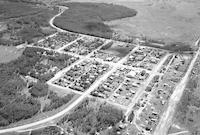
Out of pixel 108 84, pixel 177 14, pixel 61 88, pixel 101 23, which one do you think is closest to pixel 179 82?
pixel 108 84

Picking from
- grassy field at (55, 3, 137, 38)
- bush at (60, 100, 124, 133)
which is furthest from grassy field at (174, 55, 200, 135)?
grassy field at (55, 3, 137, 38)

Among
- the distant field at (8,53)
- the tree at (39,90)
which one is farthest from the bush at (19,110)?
the distant field at (8,53)

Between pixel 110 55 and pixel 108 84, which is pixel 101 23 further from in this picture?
pixel 108 84

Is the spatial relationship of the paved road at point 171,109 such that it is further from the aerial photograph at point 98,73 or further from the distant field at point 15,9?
the distant field at point 15,9

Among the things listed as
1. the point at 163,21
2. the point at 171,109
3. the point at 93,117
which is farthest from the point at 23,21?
the point at 171,109

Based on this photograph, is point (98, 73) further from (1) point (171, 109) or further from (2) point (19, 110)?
(2) point (19, 110)
